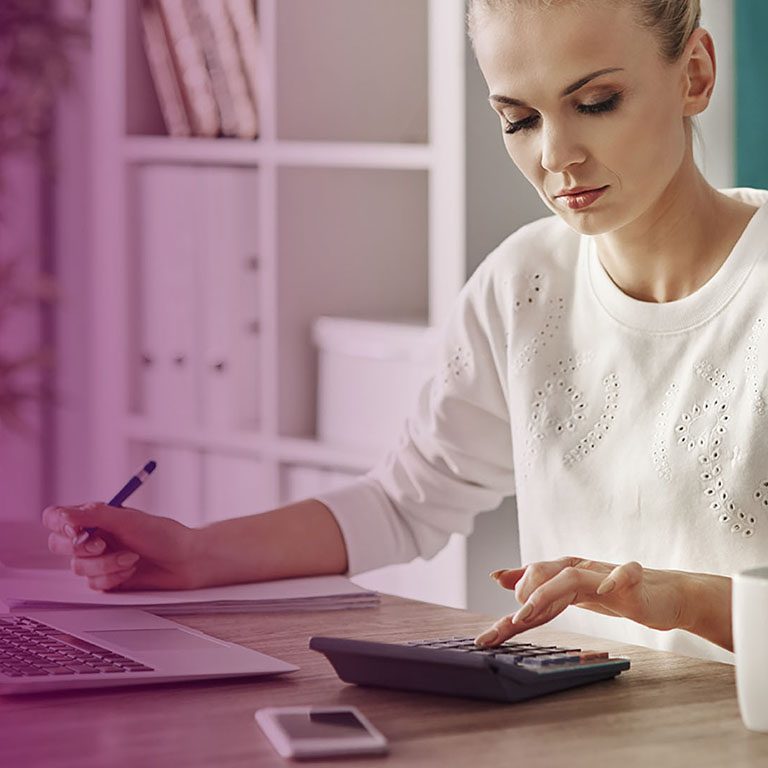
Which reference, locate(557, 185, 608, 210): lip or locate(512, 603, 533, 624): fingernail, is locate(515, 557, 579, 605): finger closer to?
locate(512, 603, 533, 624): fingernail

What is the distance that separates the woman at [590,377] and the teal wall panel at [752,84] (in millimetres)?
371

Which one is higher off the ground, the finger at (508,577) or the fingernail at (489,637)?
the finger at (508,577)

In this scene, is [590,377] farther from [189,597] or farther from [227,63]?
[227,63]

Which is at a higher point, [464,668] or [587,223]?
[587,223]

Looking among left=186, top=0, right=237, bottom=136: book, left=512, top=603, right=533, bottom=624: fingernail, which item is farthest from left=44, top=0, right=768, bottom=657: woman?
left=186, top=0, right=237, bottom=136: book

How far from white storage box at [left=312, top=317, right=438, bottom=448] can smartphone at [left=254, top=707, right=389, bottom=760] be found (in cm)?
134

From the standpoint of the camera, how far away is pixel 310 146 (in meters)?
2.61

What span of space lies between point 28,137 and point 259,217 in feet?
3.30

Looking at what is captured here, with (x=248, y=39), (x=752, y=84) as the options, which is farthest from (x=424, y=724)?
(x=248, y=39)

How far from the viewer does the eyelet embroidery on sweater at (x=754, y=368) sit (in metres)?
1.49

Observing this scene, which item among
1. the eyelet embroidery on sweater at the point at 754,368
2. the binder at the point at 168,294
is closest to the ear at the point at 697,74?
the eyelet embroidery on sweater at the point at 754,368

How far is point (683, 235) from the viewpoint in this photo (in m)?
1.59

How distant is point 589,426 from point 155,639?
61 centimetres

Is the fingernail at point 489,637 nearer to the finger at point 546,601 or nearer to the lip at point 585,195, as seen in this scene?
the finger at point 546,601
